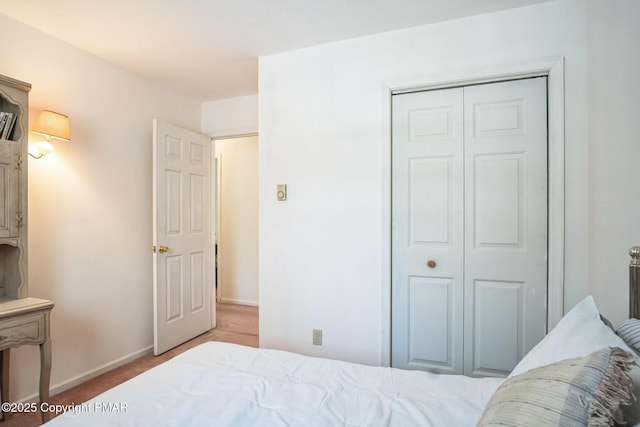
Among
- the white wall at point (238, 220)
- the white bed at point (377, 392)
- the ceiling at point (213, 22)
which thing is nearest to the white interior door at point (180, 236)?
the ceiling at point (213, 22)

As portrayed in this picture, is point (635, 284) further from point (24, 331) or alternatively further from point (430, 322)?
point (24, 331)

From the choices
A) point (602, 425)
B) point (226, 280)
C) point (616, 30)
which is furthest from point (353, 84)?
point (226, 280)

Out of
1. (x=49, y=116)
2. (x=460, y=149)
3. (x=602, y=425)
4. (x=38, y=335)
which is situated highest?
(x=49, y=116)

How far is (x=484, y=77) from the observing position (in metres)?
2.11

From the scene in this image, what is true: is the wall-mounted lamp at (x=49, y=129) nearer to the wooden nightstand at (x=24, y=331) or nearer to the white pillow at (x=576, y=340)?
the wooden nightstand at (x=24, y=331)

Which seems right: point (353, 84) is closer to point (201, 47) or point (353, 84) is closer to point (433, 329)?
point (201, 47)

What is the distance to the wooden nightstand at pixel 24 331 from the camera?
1.73m

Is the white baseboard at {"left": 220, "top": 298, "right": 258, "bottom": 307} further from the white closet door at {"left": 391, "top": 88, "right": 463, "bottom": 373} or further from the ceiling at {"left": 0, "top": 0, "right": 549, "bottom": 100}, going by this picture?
the ceiling at {"left": 0, "top": 0, "right": 549, "bottom": 100}

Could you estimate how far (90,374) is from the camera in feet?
8.48

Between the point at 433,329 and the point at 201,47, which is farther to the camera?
the point at 201,47

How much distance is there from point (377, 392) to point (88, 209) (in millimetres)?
2537

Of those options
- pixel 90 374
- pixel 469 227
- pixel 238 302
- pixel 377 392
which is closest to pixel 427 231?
pixel 469 227

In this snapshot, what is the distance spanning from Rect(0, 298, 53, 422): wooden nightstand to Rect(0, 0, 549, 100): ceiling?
5.69 ft

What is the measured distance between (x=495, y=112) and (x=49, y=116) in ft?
9.47
